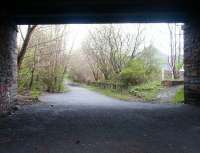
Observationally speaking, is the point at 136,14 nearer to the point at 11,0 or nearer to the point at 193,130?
the point at 11,0

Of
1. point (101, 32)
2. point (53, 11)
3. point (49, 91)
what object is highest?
point (101, 32)

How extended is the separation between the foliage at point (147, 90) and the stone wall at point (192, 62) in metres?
6.83

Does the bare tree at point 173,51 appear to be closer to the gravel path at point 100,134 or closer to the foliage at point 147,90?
the foliage at point 147,90

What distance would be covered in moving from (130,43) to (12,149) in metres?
32.0

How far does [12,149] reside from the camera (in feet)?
23.0

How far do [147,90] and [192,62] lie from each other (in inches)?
443

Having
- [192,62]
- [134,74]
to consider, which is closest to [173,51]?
[134,74]

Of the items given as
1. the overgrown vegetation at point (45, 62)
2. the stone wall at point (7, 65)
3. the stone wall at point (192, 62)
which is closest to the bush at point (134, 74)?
the overgrown vegetation at point (45, 62)

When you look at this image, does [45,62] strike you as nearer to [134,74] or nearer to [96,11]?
[134,74]

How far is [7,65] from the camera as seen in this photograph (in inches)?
565

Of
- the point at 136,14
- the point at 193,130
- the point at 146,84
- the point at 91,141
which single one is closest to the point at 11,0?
the point at 136,14

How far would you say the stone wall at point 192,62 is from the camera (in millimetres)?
15820

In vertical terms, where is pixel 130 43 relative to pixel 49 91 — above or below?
above

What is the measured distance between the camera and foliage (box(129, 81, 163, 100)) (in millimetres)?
25375
